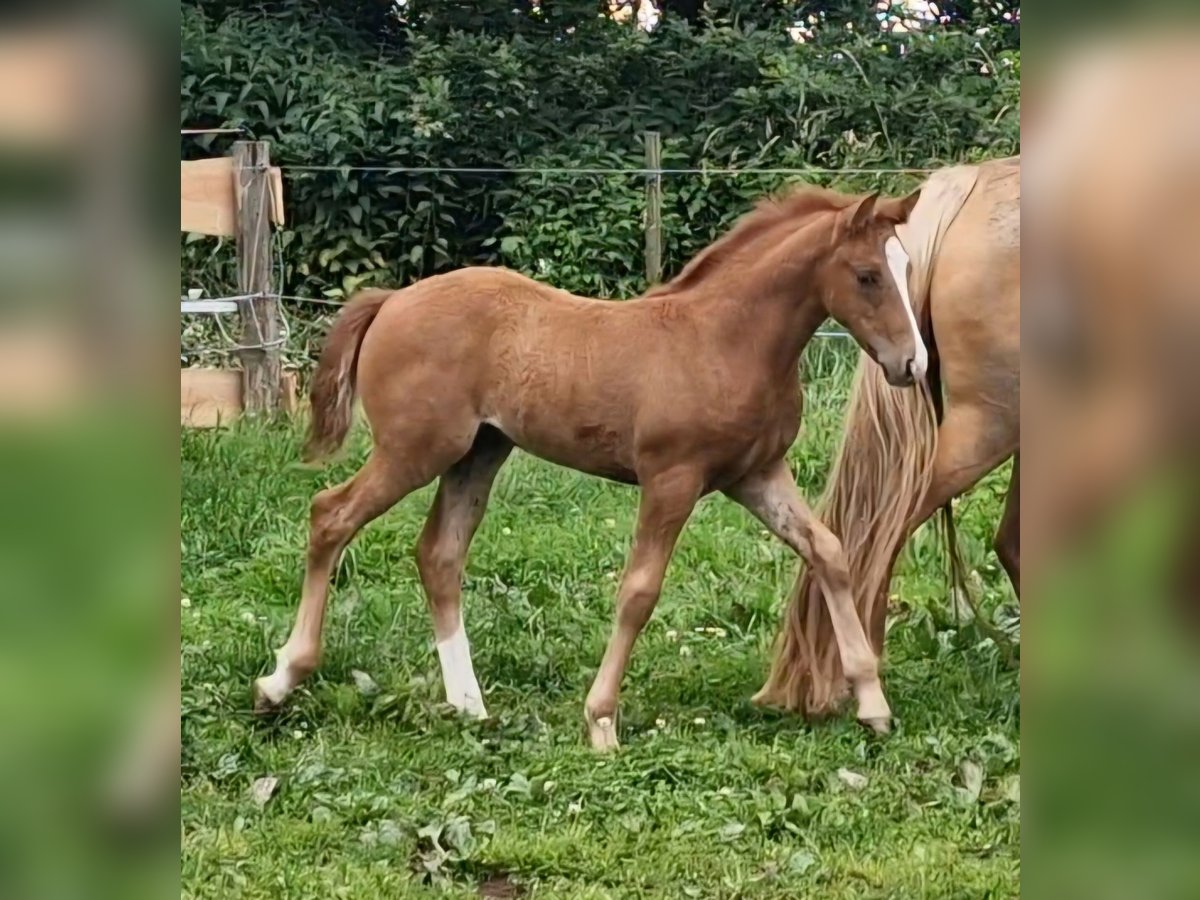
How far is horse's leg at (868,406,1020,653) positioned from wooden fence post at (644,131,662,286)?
5.60 feet

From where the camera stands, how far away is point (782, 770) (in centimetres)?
310

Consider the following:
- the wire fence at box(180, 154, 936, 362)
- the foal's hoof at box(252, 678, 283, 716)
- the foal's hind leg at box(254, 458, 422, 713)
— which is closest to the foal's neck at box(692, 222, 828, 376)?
the foal's hind leg at box(254, 458, 422, 713)

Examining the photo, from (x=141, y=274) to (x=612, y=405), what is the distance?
2.44 meters

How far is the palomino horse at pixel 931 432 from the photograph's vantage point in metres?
3.31

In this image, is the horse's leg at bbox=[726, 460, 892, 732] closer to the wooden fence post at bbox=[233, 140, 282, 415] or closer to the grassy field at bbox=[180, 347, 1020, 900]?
the grassy field at bbox=[180, 347, 1020, 900]

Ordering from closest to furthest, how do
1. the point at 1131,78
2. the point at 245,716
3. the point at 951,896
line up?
the point at 1131,78 → the point at 951,896 → the point at 245,716

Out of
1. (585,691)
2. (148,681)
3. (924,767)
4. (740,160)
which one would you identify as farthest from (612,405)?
(740,160)

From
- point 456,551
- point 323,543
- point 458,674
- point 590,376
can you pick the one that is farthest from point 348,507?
point 590,376

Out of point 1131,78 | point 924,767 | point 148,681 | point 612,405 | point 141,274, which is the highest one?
point 1131,78

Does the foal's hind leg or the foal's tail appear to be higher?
the foal's tail

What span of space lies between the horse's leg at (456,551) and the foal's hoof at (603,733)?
313 millimetres

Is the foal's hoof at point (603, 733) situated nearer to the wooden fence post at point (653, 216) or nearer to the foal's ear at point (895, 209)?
the foal's ear at point (895, 209)

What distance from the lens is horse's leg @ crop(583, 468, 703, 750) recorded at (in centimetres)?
320

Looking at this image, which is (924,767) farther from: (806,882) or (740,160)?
(740,160)
